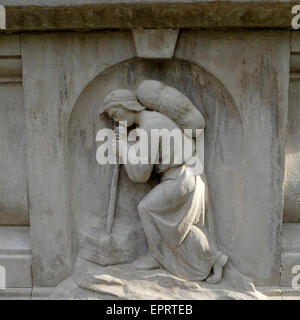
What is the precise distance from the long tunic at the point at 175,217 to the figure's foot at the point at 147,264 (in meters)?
0.04

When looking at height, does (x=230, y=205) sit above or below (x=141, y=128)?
below

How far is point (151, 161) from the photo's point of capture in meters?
2.71

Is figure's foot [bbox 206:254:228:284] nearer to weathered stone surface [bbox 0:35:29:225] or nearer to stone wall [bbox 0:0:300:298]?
stone wall [bbox 0:0:300:298]

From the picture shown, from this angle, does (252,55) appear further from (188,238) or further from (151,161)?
(188,238)

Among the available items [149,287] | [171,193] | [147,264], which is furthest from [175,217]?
[149,287]

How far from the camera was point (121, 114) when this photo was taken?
2.74 metres

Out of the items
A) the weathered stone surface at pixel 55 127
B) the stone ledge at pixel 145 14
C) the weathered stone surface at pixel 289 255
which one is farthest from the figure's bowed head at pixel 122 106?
the weathered stone surface at pixel 289 255

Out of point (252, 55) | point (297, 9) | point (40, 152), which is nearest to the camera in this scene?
point (297, 9)

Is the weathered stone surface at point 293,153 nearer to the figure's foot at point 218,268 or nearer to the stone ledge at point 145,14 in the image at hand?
the stone ledge at point 145,14

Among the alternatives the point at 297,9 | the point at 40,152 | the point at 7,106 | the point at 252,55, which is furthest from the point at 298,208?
the point at 7,106

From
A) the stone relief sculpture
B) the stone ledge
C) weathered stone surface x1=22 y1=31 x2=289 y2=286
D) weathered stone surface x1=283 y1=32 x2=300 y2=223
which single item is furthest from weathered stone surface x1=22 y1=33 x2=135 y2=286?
weathered stone surface x1=283 y1=32 x2=300 y2=223

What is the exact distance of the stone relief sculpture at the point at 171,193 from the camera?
2715mm

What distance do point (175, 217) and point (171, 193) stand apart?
179mm

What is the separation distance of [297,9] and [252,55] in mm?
369
